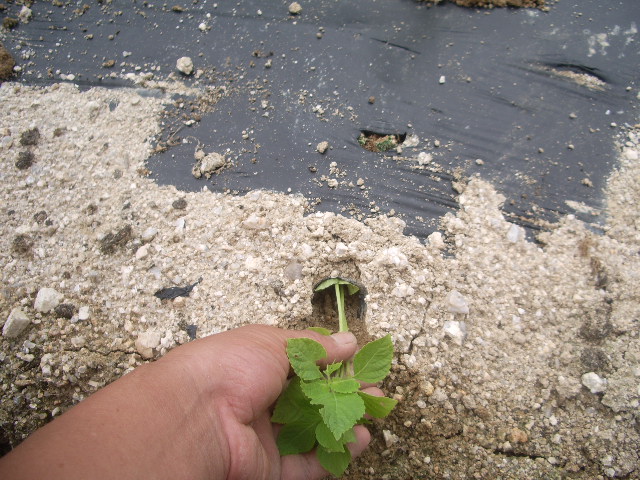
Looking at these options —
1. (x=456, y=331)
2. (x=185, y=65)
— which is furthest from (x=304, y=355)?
(x=185, y=65)

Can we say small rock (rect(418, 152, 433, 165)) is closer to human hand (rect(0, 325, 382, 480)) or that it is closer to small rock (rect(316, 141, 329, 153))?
small rock (rect(316, 141, 329, 153))

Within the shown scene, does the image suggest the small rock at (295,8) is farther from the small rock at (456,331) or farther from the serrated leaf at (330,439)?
the serrated leaf at (330,439)

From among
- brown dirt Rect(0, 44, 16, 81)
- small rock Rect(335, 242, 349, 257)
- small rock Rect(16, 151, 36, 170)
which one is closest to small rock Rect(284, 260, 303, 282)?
small rock Rect(335, 242, 349, 257)

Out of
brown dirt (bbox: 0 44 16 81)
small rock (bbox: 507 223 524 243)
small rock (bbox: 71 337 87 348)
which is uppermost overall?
brown dirt (bbox: 0 44 16 81)

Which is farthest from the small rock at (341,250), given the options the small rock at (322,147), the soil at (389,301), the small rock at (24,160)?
the small rock at (24,160)

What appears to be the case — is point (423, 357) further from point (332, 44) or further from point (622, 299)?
point (332, 44)

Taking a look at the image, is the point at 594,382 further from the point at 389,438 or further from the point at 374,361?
the point at 374,361
